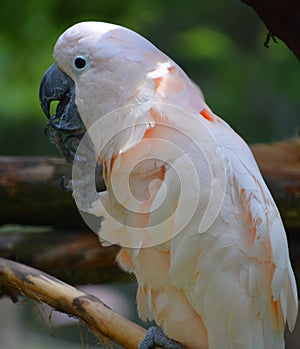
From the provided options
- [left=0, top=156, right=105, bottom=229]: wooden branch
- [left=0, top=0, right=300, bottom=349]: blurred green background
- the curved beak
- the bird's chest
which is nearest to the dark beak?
the curved beak

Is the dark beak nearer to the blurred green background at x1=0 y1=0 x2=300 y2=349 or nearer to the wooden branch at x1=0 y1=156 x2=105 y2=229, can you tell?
the wooden branch at x1=0 y1=156 x2=105 y2=229

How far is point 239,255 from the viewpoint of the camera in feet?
5.12

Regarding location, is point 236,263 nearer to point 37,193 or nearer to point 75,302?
point 75,302

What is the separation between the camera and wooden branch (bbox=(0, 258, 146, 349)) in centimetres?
174

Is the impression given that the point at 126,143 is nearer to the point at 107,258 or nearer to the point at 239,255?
the point at 239,255

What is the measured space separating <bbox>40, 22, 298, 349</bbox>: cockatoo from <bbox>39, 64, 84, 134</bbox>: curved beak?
31 millimetres

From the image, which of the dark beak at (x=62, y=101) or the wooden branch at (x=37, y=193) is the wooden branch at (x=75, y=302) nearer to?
Answer: the dark beak at (x=62, y=101)

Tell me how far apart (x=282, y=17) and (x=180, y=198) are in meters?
0.50

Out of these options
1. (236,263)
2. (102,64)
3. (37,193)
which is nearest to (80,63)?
(102,64)

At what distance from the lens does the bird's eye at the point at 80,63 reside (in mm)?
1640

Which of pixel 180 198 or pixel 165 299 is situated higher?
pixel 180 198

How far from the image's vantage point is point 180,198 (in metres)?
1.55

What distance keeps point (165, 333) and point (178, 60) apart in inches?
121

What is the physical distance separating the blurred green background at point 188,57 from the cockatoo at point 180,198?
212 cm
